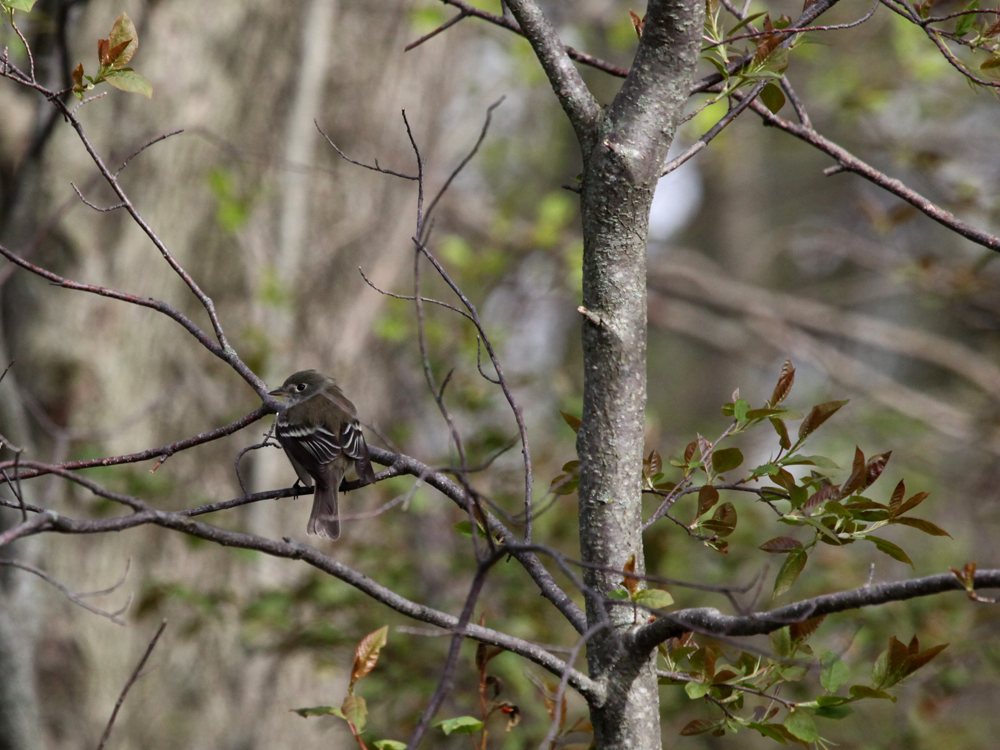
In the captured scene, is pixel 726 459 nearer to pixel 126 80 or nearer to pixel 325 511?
pixel 126 80

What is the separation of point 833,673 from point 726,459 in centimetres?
46

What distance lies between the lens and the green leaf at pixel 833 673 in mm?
1525

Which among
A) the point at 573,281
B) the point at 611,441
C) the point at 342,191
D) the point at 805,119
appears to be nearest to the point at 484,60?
the point at 342,191

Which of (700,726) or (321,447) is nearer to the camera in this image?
(700,726)

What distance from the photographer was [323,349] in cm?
578

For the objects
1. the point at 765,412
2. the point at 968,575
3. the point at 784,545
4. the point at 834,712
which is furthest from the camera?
the point at 765,412

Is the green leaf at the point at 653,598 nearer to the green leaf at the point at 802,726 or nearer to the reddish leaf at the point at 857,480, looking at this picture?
the green leaf at the point at 802,726

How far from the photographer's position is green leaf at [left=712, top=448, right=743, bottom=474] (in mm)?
1779

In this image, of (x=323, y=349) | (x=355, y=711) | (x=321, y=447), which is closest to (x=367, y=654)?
(x=355, y=711)

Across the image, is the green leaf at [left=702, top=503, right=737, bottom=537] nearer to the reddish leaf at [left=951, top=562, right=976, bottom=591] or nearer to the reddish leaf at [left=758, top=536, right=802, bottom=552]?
the reddish leaf at [left=758, top=536, right=802, bottom=552]

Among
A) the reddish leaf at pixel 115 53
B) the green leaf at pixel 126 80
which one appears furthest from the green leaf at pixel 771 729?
the reddish leaf at pixel 115 53

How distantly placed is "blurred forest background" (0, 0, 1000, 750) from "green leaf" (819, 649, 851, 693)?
6.65 feet

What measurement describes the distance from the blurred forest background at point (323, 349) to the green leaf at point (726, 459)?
6.14 ft

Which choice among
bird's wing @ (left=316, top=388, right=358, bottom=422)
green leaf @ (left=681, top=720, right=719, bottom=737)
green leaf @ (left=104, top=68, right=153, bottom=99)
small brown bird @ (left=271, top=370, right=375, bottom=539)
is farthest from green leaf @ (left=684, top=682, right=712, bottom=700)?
green leaf @ (left=104, top=68, right=153, bottom=99)
